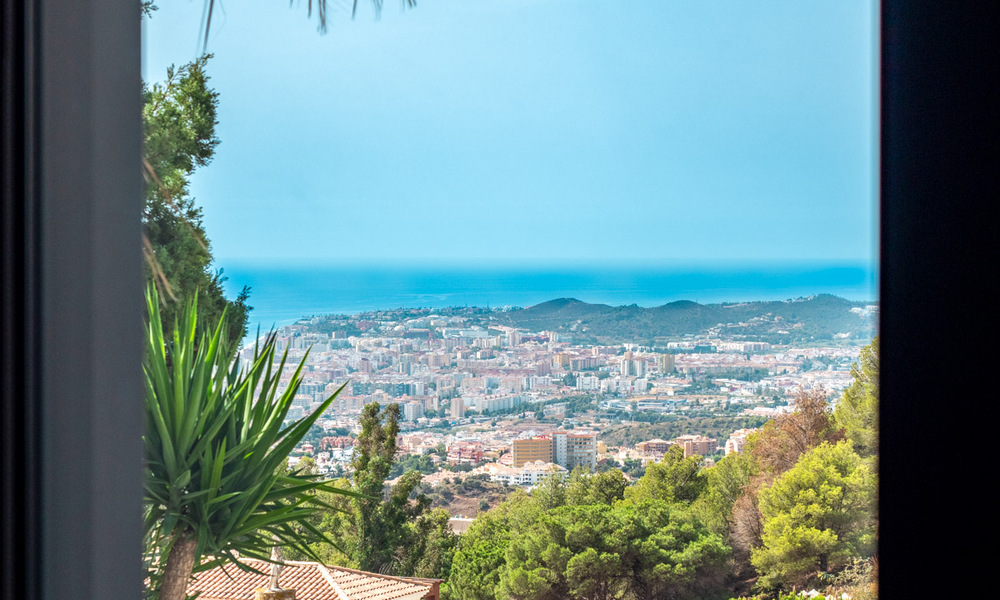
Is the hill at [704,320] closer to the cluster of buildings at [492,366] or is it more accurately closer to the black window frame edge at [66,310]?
the cluster of buildings at [492,366]

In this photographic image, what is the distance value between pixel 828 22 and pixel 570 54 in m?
1.68

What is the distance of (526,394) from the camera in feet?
14.1

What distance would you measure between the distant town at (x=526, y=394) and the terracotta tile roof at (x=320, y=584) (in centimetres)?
56

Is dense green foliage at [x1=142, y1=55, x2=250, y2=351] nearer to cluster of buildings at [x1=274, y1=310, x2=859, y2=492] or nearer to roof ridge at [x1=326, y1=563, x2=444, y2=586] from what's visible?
cluster of buildings at [x1=274, y1=310, x2=859, y2=492]

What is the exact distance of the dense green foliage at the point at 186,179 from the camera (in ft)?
10.3

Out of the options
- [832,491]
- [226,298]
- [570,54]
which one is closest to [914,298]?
[226,298]

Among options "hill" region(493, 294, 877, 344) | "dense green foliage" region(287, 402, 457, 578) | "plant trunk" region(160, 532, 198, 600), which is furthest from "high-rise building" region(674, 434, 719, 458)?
"plant trunk" region(160, 532, 198, 600)

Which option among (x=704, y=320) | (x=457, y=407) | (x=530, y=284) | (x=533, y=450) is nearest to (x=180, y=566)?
(x=457, y=407)

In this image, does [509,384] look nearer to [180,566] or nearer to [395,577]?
[395,577]

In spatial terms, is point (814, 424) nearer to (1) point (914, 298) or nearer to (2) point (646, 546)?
(2) point (646, 546)

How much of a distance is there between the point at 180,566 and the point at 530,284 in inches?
128

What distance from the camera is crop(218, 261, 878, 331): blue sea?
419 centimetres

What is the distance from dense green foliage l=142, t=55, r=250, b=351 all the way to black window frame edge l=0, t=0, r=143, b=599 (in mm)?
2461

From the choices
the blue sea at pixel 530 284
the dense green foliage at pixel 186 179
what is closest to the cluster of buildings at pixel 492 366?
the blue sea at pixel 530 284
